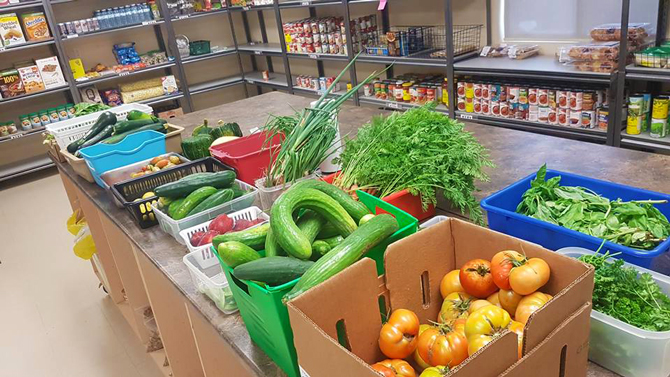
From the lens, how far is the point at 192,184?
67.2 inches

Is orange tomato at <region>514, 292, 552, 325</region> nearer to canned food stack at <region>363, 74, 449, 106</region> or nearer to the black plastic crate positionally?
the black plastic crate

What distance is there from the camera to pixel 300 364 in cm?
91

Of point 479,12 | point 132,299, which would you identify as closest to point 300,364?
point 132,299

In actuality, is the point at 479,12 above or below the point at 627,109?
above

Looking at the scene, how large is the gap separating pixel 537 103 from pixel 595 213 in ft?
8.01

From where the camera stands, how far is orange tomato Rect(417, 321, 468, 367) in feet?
2.80

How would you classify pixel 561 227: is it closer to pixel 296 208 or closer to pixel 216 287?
pixel 296 208

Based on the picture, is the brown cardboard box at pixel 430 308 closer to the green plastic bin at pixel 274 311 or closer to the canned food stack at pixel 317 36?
the green plastic bin at pixel 274 311

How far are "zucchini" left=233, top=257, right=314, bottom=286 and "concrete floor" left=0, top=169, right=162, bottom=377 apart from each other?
1.79 metres

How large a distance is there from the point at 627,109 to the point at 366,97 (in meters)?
2.39

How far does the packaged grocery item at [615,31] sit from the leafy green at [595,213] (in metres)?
2.05

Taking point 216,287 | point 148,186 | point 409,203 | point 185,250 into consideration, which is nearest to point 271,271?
point 216,287

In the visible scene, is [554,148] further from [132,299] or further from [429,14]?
[429,14]

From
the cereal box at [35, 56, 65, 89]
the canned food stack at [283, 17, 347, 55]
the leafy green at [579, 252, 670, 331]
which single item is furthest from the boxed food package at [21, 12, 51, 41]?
the leafy green at [579, 252, 670, 331]
